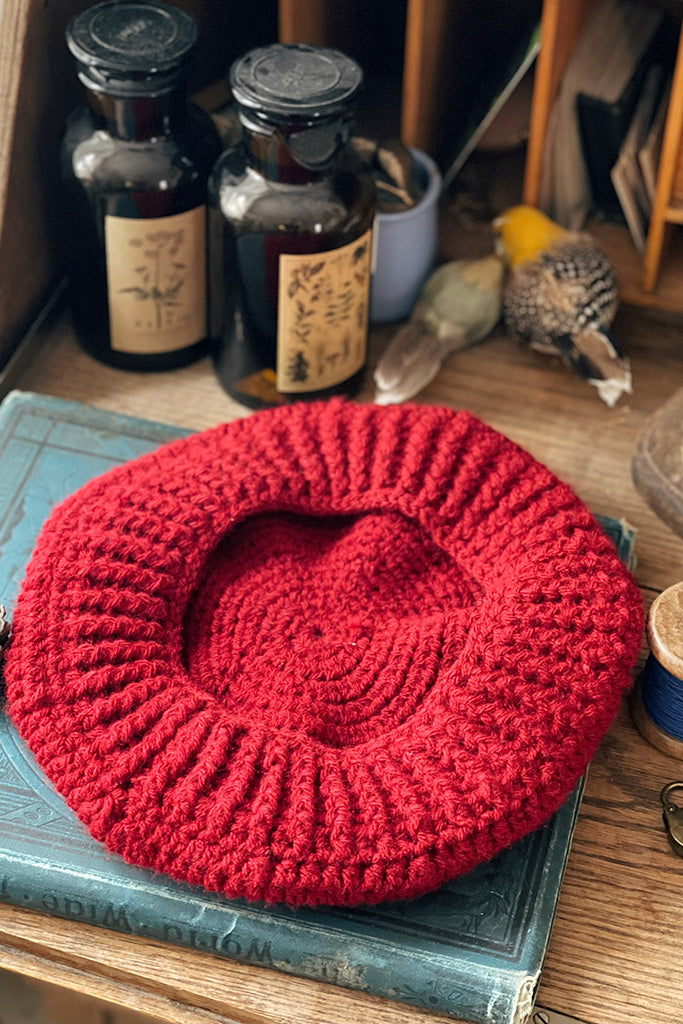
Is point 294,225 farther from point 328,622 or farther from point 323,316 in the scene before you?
point 328,622

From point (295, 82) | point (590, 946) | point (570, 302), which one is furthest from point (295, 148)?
point (590, 946)

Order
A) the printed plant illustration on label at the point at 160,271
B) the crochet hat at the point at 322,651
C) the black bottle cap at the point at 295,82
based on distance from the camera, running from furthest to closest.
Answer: the printed plant illustration on label at the point at 160,271
the black bottle cap at the point at 295,82
the crochet hat at the point at 322,651

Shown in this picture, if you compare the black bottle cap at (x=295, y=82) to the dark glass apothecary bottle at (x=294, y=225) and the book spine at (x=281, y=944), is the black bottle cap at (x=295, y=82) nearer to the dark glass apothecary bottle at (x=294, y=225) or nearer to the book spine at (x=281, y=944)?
the dark glass apothecary bottle at (x=294, y=225)

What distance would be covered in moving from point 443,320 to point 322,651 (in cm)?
36

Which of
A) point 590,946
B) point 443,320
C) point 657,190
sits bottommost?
point 590,946

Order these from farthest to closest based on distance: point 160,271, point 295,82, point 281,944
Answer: point 160,271 < point 295,82 < point 281,944

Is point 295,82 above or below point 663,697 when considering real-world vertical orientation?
above

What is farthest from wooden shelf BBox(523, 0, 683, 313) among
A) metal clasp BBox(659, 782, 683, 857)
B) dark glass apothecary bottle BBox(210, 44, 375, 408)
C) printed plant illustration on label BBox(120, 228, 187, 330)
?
metal clasp BBox(659, 782, 683, 857)

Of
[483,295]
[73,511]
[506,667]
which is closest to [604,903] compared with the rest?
[506,667]

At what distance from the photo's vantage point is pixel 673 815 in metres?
0.66

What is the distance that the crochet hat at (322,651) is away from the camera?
571 millimetres

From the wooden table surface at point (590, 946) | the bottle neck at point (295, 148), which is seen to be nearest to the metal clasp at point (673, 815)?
the wooden table surface at point (590, 946)

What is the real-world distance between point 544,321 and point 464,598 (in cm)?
30

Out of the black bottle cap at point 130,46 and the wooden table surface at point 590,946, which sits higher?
the black bottle cap at point 130,46
